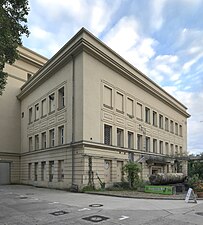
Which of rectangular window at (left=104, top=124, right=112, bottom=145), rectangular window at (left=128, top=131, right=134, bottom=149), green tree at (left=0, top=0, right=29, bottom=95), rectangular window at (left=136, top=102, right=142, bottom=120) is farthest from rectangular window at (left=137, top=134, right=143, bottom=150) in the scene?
green tree at (left=0, top=0, right=29, bottom=95)

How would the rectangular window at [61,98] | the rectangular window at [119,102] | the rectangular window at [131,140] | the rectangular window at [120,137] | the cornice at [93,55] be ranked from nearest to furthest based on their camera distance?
1. the cornice at [93,55]
2. the rectangular window at [61,98]
3. the rectangular window at [119,102]
4. the rectangular window at [120,137]
5. the rectangular window at [131,140]

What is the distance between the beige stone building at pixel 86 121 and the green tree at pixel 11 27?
35.3 ft

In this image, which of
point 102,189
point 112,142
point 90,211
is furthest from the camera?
point 112,142

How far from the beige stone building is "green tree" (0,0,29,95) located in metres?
10.8

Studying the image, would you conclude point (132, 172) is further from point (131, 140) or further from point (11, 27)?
point (11, 27)

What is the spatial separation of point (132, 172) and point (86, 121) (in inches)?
217

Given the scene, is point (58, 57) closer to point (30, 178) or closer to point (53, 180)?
point (53, 180)

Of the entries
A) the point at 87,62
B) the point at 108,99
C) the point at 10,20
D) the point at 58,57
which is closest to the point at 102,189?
the point at 108,99

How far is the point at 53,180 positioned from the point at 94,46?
39.0 feet

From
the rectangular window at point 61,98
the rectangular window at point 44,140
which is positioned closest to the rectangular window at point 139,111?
the rectangular window at point 61,98

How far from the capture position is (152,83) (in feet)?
114

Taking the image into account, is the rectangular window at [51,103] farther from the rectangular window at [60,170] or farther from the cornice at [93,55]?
the rectangular window at [60,170]

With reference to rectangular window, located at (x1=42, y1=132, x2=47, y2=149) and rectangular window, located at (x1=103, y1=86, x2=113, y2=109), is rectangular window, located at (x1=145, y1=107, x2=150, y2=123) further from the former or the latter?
rectangular window, located at (x1=42, y1=132, x2=47, y2=149)

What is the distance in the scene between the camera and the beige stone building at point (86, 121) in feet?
75.9
